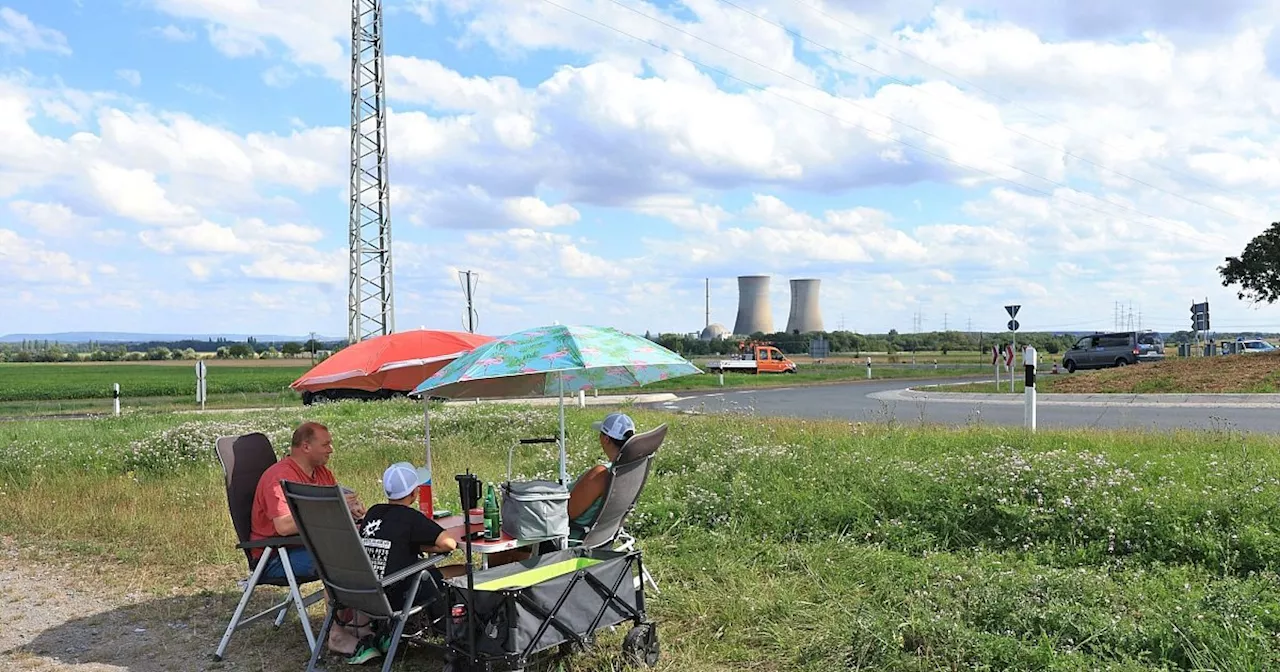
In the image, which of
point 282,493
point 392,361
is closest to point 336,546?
point 282,493

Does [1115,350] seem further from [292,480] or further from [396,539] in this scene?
[396,539]

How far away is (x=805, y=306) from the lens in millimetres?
75688

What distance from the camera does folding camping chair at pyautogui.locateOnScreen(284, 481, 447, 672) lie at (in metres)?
4.70

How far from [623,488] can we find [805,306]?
71057mm

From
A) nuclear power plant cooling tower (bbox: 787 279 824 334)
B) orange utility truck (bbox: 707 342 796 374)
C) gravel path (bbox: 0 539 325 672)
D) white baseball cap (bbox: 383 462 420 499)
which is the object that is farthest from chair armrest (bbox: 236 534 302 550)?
nuclear power plant cooling tower (bbox: 787 279 824 334)

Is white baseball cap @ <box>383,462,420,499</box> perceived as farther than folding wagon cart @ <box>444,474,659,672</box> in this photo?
Yes

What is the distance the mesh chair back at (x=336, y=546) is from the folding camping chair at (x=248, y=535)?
65cm

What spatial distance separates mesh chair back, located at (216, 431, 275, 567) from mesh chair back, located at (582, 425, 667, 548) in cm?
208

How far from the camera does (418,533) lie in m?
4.99

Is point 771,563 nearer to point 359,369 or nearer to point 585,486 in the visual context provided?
point 585,486

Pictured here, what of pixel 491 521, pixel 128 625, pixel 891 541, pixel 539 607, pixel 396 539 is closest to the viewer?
pixel 539 607

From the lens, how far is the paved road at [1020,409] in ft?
51.4

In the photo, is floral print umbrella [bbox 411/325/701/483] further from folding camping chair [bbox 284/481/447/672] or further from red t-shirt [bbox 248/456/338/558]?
folding camping chair [bbox 284/481/447/672]

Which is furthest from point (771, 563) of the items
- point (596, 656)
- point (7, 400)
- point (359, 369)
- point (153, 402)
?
point (7, 400)
